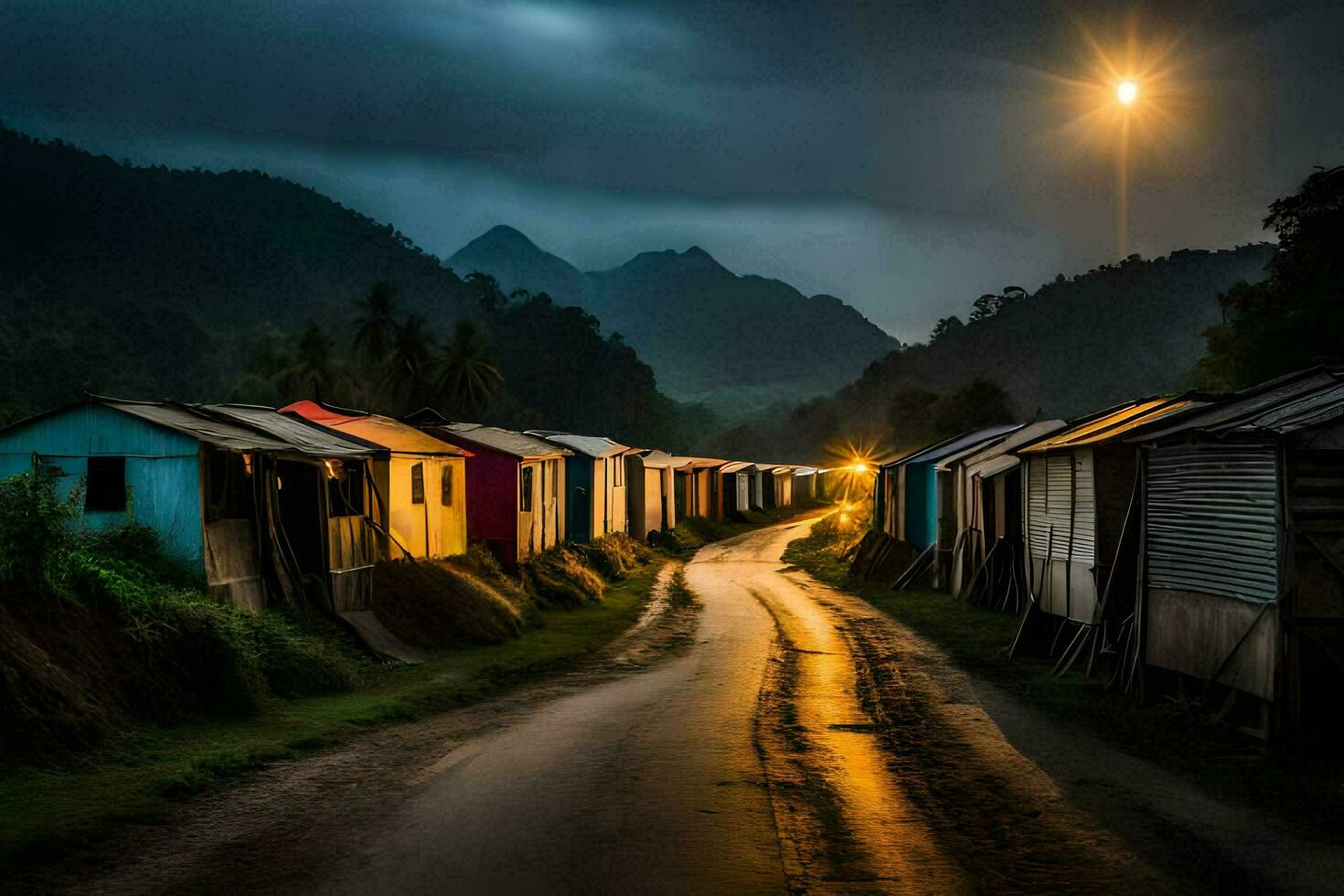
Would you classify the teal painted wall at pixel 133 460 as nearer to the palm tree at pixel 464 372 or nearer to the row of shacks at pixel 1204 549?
the row of shacks at pixel 1204 549

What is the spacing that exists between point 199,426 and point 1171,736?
14.3m

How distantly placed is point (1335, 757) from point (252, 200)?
653 feet

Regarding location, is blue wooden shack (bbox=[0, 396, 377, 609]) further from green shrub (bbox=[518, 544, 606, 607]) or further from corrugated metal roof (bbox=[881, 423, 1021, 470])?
corrugated metal roof (bbox=[881, 423, 1021, 470])

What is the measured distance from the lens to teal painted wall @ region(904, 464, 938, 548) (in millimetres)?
33188

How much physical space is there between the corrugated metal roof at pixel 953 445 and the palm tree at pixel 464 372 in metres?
52.8

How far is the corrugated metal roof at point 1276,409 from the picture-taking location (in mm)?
11859

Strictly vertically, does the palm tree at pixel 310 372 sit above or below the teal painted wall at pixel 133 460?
above

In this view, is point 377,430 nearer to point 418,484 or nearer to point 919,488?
point 418,484

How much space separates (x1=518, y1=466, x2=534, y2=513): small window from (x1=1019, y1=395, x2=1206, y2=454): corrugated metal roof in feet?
45.5

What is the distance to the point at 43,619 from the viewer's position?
12.2 meters

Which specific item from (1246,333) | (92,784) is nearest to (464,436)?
(92,784)

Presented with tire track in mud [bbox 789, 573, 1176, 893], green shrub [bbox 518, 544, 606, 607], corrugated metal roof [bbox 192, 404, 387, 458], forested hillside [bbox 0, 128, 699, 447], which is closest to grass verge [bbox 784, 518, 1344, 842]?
tire track in mud [bbox 789, 573, 1176, 893]

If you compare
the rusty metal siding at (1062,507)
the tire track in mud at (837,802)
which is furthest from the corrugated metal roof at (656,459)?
the tire track in mud at (837,802)

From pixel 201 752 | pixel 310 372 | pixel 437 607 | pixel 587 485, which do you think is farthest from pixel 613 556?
pixel 310 372
